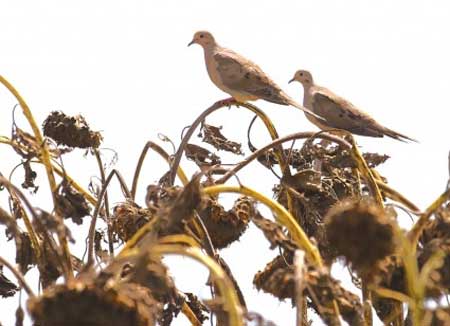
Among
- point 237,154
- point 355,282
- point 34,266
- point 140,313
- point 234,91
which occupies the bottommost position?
point 140,313

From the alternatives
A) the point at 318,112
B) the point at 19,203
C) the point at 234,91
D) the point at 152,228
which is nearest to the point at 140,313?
the point at 152,228

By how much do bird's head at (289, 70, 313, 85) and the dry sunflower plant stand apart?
5862 millimetres

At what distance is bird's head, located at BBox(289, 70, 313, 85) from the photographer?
1311 cm

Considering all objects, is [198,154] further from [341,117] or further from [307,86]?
[307,86]

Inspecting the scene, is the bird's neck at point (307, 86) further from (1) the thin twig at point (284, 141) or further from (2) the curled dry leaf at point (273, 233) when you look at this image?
(2) the curled dry leaf at point (273, 233)

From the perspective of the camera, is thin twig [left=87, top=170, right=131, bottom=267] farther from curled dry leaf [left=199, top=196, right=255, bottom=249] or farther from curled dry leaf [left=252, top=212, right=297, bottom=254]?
curled dry leaf [left=252, top=212, right=297, bottom=254]

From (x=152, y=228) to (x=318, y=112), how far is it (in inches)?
306

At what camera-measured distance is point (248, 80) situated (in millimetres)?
10938

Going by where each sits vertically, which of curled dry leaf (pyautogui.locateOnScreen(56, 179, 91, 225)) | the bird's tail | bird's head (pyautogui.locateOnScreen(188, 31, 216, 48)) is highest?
bird's head (pyautogui.locateOnScreen(188, 31, 216, 48))

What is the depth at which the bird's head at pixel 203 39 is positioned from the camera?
1260 cm

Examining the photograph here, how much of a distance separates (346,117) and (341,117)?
58 millimetres

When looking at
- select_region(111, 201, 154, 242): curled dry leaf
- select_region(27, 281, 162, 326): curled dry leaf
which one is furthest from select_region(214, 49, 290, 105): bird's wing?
select_region(27, 281, 162, 326): curled dry leaf

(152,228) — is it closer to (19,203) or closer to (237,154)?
(19,203)

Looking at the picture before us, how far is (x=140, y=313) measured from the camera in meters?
3.65
